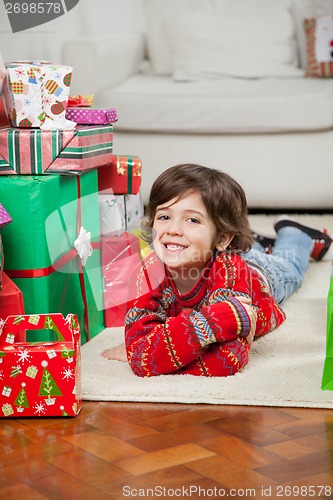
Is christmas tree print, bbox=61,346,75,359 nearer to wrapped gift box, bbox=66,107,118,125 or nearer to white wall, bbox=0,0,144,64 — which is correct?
wrapped gift box, bbox=66,107,118,125

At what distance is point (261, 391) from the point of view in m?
1.38

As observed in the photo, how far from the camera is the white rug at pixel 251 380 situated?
1359 mm

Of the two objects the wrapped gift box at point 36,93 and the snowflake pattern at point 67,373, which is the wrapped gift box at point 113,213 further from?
the snowflake pattern at point 67,373

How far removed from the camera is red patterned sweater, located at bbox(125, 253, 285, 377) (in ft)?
4.70

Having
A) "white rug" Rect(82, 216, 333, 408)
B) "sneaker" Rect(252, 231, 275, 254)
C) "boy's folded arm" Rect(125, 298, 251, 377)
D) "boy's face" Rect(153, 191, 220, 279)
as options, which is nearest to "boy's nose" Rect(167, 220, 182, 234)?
"boy's face" Rect(153, 191, 220, 279)

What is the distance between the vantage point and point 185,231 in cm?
151

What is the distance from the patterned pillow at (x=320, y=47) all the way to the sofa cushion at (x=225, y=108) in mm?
146

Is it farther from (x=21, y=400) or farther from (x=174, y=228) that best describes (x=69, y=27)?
(x=21, y=400)

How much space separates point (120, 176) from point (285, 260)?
19.1 inches

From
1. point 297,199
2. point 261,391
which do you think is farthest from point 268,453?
point 297,199

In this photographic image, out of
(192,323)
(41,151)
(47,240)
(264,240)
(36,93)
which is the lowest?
(264,240)

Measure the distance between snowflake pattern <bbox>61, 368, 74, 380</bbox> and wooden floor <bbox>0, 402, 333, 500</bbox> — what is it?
7cm

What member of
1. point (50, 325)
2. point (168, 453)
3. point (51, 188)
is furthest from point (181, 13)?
point (168, 453)

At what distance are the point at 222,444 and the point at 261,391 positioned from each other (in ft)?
0.71
